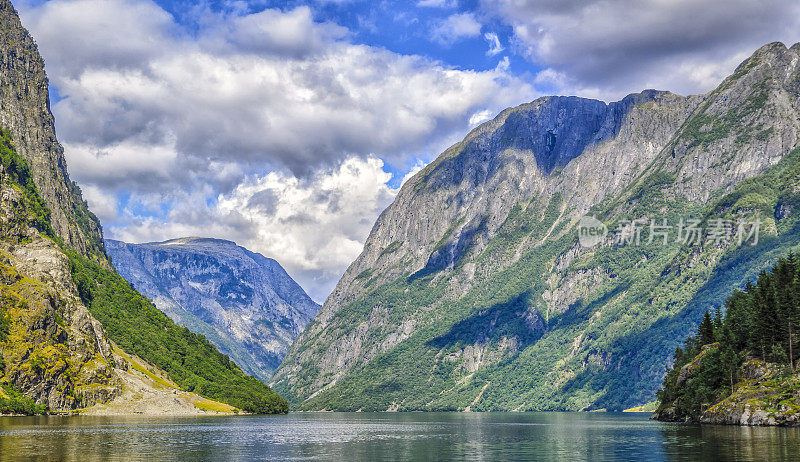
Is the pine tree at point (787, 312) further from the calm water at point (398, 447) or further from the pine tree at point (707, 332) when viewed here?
the pine tree at point (707, 332)

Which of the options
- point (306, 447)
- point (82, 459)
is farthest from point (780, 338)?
point (82, 459)

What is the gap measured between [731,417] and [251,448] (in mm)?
91909

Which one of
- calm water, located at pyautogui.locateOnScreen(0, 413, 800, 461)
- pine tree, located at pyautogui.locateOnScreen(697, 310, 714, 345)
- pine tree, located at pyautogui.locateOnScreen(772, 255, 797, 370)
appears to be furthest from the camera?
pine tree, located at pyautogui.locateOnScreen(697, 310, 714, 345)

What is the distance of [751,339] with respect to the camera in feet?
485

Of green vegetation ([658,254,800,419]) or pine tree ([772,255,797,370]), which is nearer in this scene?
pine tree ([772,255,797,370])

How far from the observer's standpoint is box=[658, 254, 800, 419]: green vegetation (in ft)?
447

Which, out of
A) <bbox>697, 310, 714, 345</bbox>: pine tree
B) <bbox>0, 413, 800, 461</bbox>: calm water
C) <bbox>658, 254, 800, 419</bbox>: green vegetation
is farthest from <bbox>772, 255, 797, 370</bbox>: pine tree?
<bbox>697, 310, 714, 345</bbox>: pine tree

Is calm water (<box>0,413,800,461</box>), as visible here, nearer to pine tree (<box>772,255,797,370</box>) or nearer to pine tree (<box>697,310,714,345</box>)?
pine tree (<box>772,255,797,370</box>)

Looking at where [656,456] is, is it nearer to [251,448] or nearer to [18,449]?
[251,448]

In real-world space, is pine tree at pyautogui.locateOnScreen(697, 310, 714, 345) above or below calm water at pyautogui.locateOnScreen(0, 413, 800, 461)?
above

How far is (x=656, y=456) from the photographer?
91.2 m

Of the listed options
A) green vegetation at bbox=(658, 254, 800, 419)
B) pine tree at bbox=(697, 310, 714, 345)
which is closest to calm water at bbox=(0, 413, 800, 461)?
green vegetation at bbox=(658, 254, 800, 419)

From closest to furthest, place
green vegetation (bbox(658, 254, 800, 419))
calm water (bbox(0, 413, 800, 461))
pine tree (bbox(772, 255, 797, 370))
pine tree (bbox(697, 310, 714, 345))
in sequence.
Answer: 1. calm water (bbox(0, 413, 800, 461))
2. pine tree (bbox(772, 255, 797, 370))
3. green vegetation (bbox(658, 254, 800, 419))
4. pine tree (bbox(697, 310, 714, 345))

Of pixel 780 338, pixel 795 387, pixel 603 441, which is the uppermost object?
pixel 780 338
